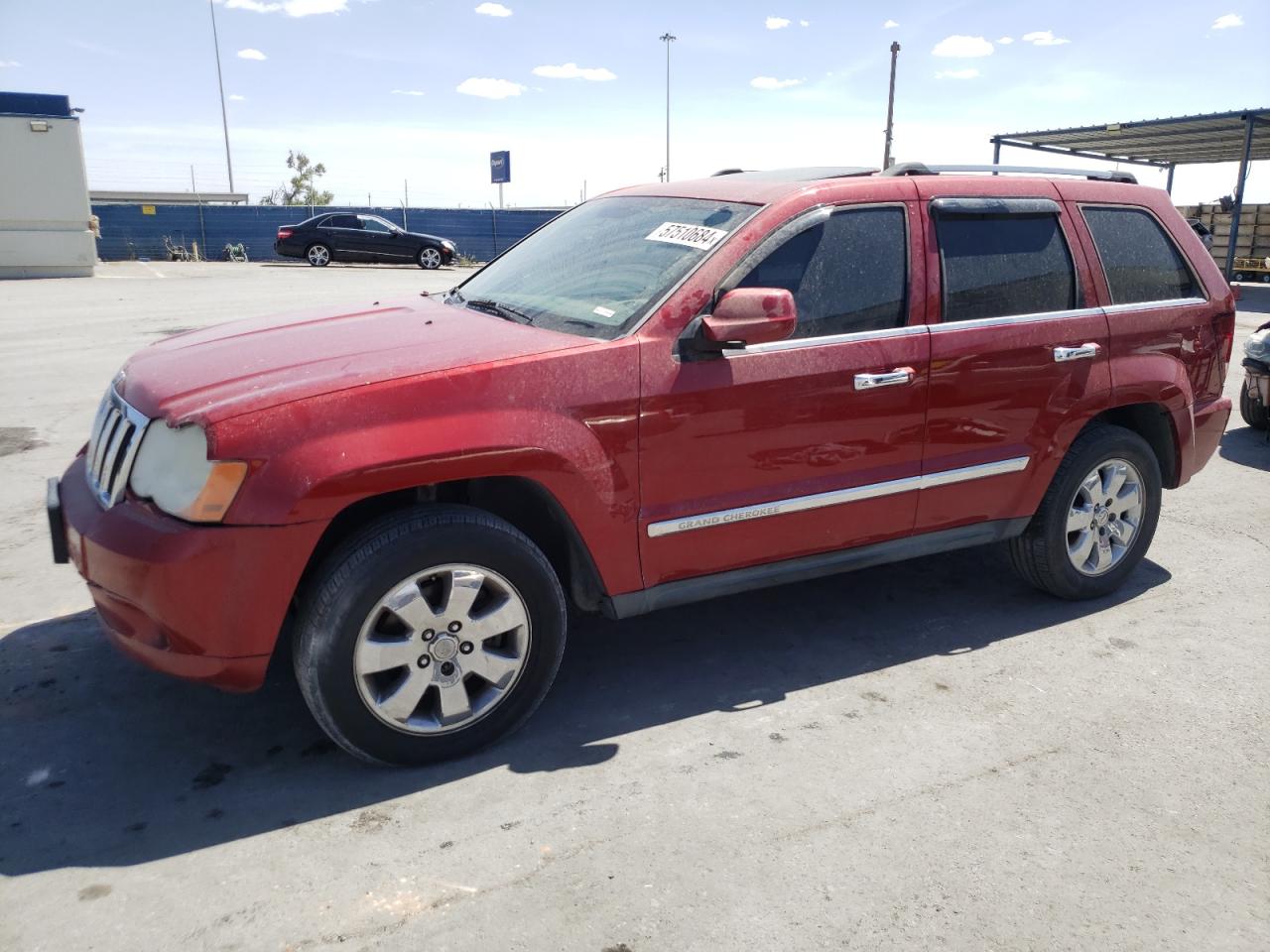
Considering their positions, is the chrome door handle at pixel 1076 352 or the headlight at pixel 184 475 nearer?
Result: the headlight at pixel 184 475

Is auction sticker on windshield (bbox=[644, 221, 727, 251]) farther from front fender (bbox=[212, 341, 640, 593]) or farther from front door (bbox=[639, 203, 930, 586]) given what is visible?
front fender (bbox=[212, 341, 640, 593])

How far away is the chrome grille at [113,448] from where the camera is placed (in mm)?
2906

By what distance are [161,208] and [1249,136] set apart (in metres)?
29.6

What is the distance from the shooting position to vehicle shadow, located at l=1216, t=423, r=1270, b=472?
6.99 meters

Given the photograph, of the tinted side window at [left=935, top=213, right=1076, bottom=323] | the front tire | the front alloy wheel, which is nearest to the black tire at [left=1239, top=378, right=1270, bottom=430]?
the tinted side window at [left=935, top=213, right=1076, bottom=323]

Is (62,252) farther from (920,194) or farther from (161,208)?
(920,194)

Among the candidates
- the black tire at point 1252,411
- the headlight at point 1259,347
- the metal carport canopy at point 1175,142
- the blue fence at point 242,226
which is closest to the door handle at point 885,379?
the headlight at point 1259,347

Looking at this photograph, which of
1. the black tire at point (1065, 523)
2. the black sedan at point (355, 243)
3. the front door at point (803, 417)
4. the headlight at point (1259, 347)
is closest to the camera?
the front door at point (803, 417)

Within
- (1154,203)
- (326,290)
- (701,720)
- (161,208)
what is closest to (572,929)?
(701,720)

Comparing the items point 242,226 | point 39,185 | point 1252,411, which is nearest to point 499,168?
point 242,226

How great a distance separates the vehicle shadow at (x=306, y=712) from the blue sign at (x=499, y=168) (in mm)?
35052

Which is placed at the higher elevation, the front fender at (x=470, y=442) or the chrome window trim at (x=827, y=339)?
the chrome window trim at (x=827, y=339)

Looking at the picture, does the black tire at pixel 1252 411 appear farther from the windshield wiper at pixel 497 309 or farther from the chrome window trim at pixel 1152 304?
the windshield wiper at pixel 497 309

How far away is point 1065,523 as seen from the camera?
4242mm
